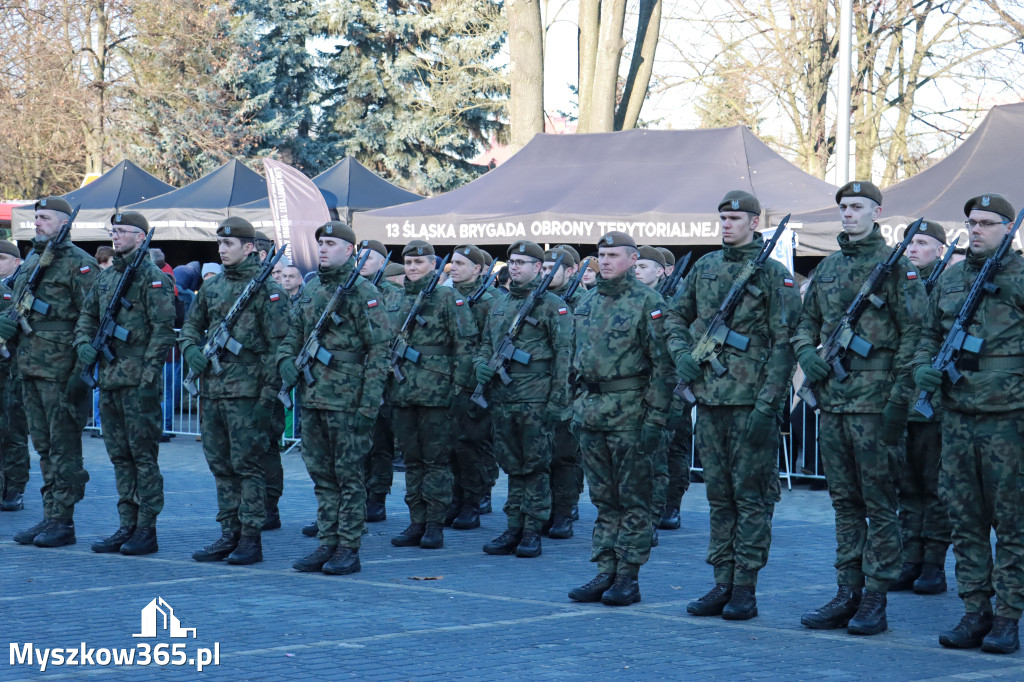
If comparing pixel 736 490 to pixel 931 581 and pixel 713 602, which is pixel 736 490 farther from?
pixel 931 581

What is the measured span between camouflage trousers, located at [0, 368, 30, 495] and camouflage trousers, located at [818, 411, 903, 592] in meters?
7.14

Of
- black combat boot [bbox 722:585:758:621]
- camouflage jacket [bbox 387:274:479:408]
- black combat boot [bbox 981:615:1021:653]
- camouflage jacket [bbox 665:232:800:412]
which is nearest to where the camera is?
black combat boot [bbox 981:615:1021:653]

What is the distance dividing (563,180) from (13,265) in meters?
8.05

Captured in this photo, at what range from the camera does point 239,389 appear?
8.77m

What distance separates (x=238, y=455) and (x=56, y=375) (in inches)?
69.6

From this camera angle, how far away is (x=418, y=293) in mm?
10141

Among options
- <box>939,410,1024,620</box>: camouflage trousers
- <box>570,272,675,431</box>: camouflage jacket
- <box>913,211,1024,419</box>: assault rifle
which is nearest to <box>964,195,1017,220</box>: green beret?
<box>913,211,1024,419</box>: assault rifle

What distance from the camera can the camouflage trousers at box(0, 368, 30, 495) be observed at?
11047mm

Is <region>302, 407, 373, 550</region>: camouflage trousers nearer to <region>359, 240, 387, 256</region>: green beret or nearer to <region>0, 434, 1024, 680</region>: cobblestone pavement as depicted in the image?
<region>0, 434, 1024, 680</region>: cobblestone pavement

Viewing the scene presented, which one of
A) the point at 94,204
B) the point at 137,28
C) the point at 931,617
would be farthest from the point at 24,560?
the point at 137,28

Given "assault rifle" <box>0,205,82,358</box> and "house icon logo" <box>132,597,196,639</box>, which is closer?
"house icon logo" <box>132,597,196,639</box>

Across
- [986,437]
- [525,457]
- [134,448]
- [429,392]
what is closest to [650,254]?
[525,457]

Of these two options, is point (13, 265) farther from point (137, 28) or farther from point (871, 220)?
point (137, 28)

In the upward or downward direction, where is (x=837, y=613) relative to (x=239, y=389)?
downward
